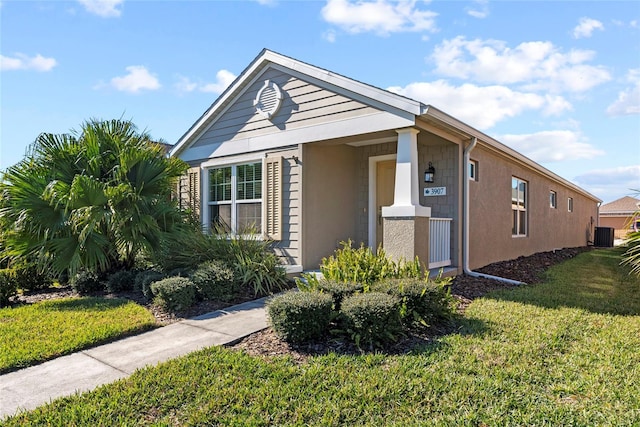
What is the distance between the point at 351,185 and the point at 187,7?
195 inches

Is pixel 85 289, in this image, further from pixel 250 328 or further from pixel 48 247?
pixel 250 328

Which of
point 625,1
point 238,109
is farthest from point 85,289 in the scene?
point 625,1

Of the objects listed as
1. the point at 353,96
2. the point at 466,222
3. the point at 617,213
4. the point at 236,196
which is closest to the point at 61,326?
the point at 236,196

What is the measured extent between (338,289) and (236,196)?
212 inches

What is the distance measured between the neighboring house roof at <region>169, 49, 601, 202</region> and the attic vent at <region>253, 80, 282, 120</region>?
431 millimetres

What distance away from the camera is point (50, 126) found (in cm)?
796

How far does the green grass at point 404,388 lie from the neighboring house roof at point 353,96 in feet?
12.1

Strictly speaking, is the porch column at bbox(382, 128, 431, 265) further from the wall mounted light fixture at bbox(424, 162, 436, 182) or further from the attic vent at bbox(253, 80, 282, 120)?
the attic vent at bbox(253, 80, 282, 120)

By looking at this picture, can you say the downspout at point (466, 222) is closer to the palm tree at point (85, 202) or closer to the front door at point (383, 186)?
the front door at point (383, 186)

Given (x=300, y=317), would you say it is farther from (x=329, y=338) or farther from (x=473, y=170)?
(x=473, y=170)

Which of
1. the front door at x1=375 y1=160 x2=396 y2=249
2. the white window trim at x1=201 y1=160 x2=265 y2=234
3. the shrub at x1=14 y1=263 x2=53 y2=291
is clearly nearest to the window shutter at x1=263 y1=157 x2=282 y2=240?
the white window trim at x1=201 y1=160 x2=265 y2=234

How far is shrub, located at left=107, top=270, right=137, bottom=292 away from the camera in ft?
24.2

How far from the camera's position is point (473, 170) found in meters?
8.82

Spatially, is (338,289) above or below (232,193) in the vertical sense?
below
